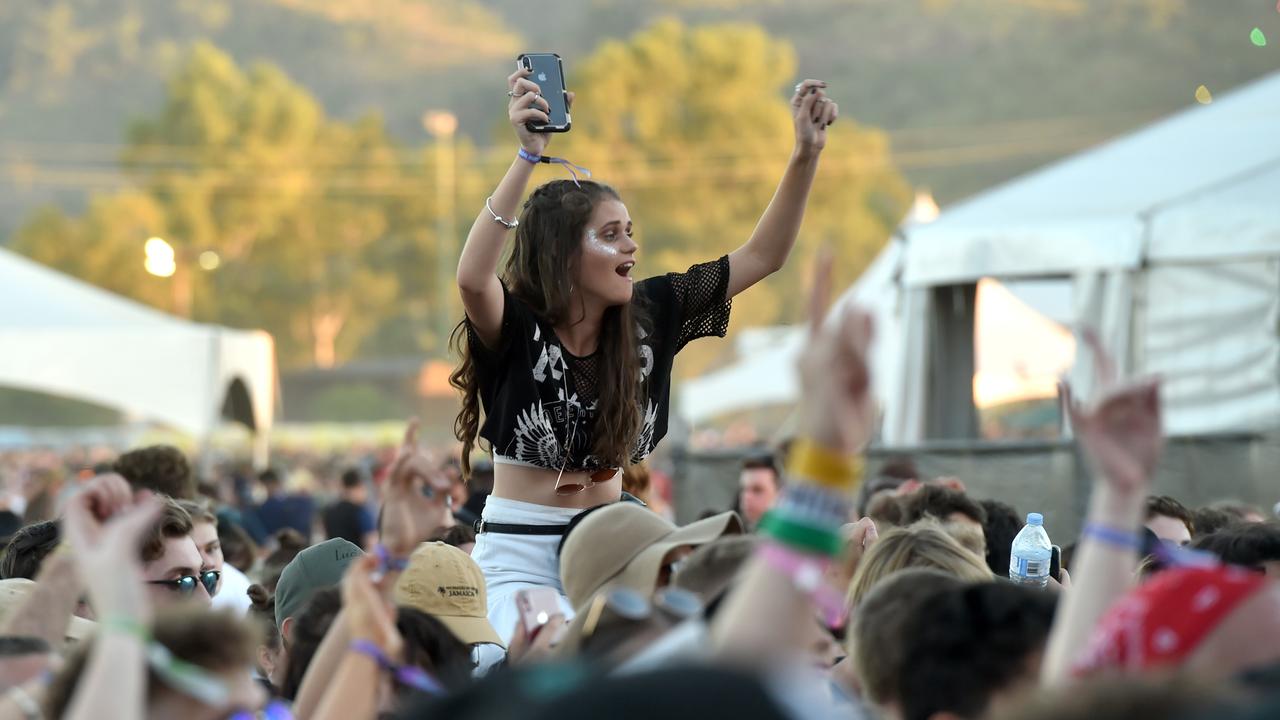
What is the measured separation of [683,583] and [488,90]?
171002 millimetres

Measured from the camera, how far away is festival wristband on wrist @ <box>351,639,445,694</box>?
8.09ft

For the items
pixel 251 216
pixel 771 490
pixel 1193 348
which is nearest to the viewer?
pixel 771 490

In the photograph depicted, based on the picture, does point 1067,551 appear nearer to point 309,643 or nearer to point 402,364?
point 309,643

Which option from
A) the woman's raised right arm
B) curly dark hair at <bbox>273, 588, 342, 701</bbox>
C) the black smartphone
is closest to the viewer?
curly dark hair at <bbox>273, 588, 342, 701</bbox>

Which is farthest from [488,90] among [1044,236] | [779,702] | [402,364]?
[779,702]

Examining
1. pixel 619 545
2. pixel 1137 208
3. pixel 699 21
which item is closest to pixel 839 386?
pixel 619 545

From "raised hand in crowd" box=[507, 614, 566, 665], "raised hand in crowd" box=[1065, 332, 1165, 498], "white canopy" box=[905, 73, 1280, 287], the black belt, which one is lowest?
"raised hand in crowd" box=[507, 614, 566, 665]

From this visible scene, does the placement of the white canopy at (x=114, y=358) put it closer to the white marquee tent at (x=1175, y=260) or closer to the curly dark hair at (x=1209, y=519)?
the white marquee tent at (x=1175, y=260)

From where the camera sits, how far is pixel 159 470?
6.68 metres

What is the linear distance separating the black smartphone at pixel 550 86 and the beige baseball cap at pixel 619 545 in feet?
3.66

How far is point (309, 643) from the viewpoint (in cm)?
295

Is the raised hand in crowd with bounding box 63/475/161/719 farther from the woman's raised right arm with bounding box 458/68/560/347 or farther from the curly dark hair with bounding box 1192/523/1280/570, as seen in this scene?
the curly dark hair with bounding box 1192/523/1280/570

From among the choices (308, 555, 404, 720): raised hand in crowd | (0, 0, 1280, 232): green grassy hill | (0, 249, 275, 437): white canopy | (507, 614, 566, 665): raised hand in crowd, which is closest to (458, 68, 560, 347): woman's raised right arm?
(507, 614, 566, 665): raised hand in crowd

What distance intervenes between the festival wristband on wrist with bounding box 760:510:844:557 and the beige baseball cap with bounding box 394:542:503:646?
181 cm
